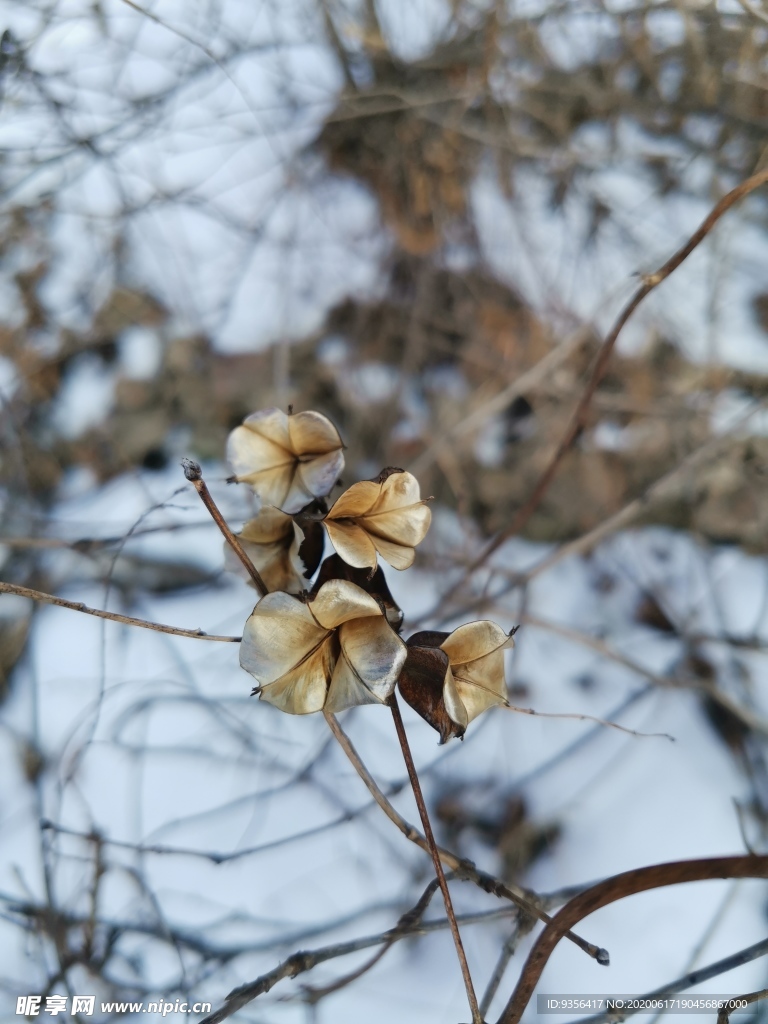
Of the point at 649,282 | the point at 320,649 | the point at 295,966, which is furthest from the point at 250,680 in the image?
the point at 649,282

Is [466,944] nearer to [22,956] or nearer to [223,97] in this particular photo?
[22,956]

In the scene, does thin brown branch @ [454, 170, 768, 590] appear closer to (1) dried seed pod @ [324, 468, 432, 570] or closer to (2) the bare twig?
(1) dried seed pod @ [324, 468, 432, 570]

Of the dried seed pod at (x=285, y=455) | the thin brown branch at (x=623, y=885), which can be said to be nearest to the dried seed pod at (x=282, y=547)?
the dried seed pod at (x=285, y=455)

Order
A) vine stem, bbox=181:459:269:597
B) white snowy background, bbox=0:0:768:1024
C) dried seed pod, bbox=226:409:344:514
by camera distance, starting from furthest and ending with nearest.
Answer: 1. white snowy background, bbox=0:0:768:1024
2. dried seed pod, bbox=226:409:344:514
3. vine stem, bbox=181:459:269:597

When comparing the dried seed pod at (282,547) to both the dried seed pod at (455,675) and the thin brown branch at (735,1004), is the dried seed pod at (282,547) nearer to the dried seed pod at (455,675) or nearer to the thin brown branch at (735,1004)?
the dried seed pod at (455,675)

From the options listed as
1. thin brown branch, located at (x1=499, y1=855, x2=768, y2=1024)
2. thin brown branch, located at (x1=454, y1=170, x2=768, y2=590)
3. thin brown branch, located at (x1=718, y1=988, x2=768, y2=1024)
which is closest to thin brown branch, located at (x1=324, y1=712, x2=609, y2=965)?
thin brown branch, located at (x1=499, y1=855, x2=768, y2=1024)

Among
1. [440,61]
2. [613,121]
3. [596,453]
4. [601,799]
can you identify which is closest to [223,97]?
[440,61]
